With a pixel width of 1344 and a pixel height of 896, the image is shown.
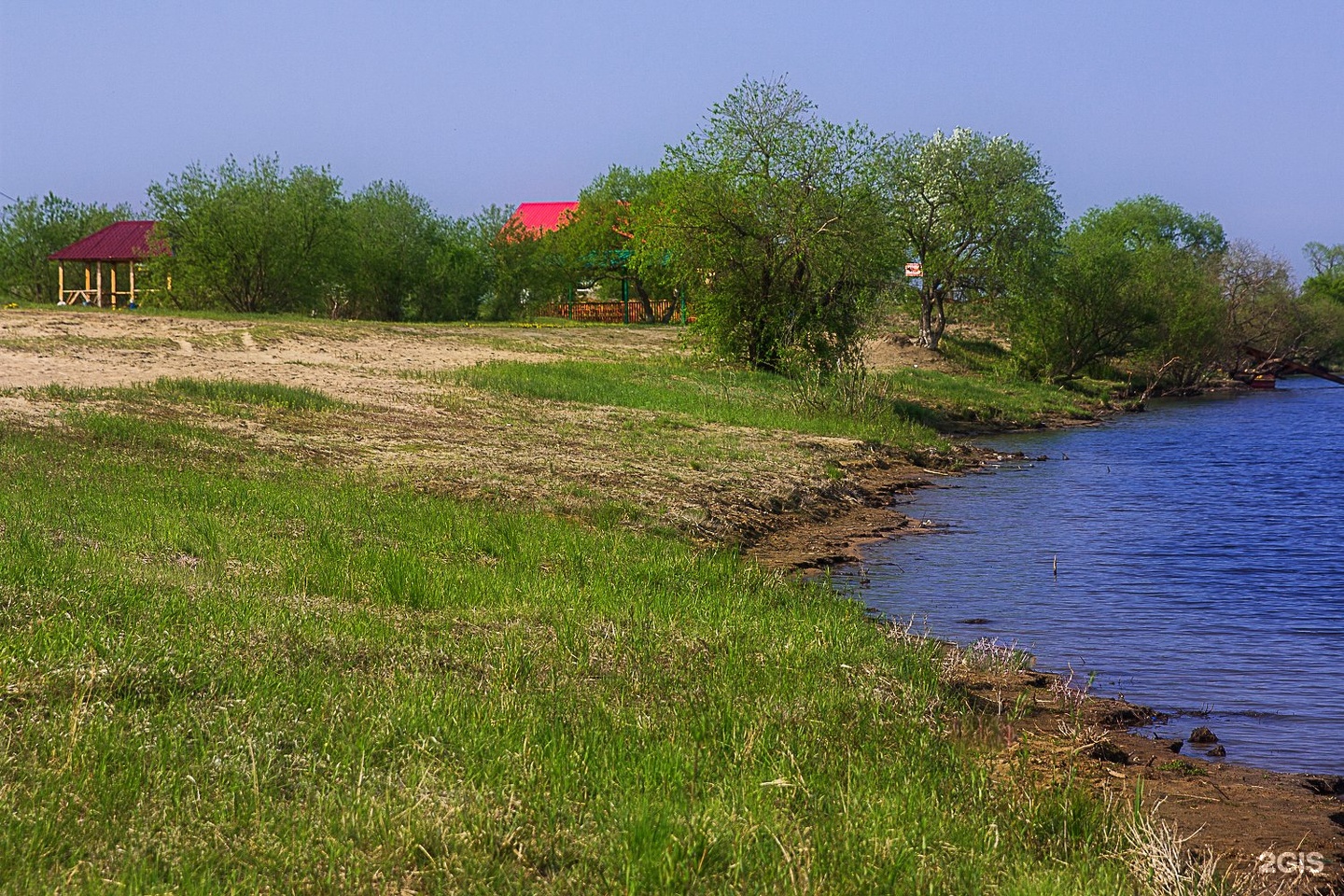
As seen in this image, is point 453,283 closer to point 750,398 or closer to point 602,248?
point 602,248

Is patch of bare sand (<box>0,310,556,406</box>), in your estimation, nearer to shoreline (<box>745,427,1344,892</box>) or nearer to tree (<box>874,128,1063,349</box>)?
shoreline (<box>745,427,1344,892</box>)

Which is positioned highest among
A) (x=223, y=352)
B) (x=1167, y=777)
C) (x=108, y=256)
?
(x=108, y=256)

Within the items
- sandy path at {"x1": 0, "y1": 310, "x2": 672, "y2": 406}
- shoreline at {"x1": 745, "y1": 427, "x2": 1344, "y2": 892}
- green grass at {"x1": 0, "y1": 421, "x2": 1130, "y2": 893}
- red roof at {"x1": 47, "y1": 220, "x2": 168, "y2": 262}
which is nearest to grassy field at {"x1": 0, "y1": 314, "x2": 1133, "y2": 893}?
green grass at {"x1": 0, "y1": 421, "x2": 1130, "y2": 893}

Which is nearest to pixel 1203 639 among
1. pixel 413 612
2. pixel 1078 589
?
pixel 1078 589

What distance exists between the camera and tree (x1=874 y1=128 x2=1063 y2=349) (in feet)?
166

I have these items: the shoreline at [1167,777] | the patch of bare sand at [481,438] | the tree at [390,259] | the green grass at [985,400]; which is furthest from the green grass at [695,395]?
the tree at [390,259]

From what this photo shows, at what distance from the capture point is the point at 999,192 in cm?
5081

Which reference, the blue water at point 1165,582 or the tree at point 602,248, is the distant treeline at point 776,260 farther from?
the blue water at point 1165,582

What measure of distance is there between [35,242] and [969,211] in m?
50.8

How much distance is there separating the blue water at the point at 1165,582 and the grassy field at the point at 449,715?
1.87m

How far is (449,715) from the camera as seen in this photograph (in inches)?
258

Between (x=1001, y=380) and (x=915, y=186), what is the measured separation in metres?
9.07

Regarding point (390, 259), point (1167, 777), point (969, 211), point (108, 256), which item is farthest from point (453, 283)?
point (1167, 777)

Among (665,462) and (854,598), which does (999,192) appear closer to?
(665,462)
